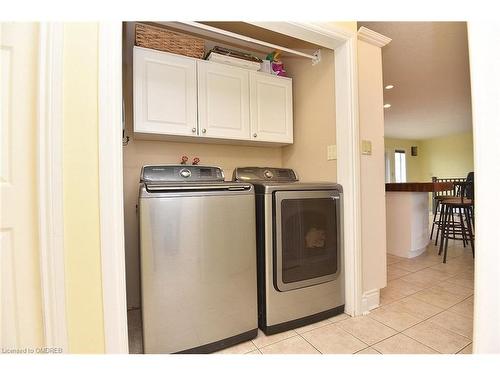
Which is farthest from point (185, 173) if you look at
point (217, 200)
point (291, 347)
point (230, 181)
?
point (291, 347)

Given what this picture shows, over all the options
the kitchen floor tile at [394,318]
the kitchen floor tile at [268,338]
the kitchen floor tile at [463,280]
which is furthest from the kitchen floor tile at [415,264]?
the kitchen floor tile at [268,338]

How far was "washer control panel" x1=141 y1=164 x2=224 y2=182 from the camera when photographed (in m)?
1.55

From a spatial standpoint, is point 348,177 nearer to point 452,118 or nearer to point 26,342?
point 26,342

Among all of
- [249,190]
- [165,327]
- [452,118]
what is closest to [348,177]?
[249,190]

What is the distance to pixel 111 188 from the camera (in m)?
0.99

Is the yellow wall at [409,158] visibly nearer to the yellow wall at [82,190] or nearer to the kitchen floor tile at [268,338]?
the kitchen floor tile at [268,338]

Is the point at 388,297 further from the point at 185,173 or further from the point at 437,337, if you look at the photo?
the point at 185,173

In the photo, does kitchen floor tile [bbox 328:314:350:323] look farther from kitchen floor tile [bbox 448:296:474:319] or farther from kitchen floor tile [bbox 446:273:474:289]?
kitchen floor tile [bbox 446:273:474:289]

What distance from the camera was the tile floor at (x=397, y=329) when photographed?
131cm

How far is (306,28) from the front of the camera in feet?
4.75

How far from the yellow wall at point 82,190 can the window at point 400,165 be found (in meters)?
8.72

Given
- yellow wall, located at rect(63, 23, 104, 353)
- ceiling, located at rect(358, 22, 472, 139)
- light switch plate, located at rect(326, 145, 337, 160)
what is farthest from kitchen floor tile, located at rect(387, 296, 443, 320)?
ceiling, located at rect(358, 22, 472, 139)

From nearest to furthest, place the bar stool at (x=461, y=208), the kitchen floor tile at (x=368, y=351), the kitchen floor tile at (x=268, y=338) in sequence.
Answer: the kitchen floor tile at (x=368, y=351)
the kitchen floor tile at (x=268, y=338)
the bar stool at (x=461, y=208)
